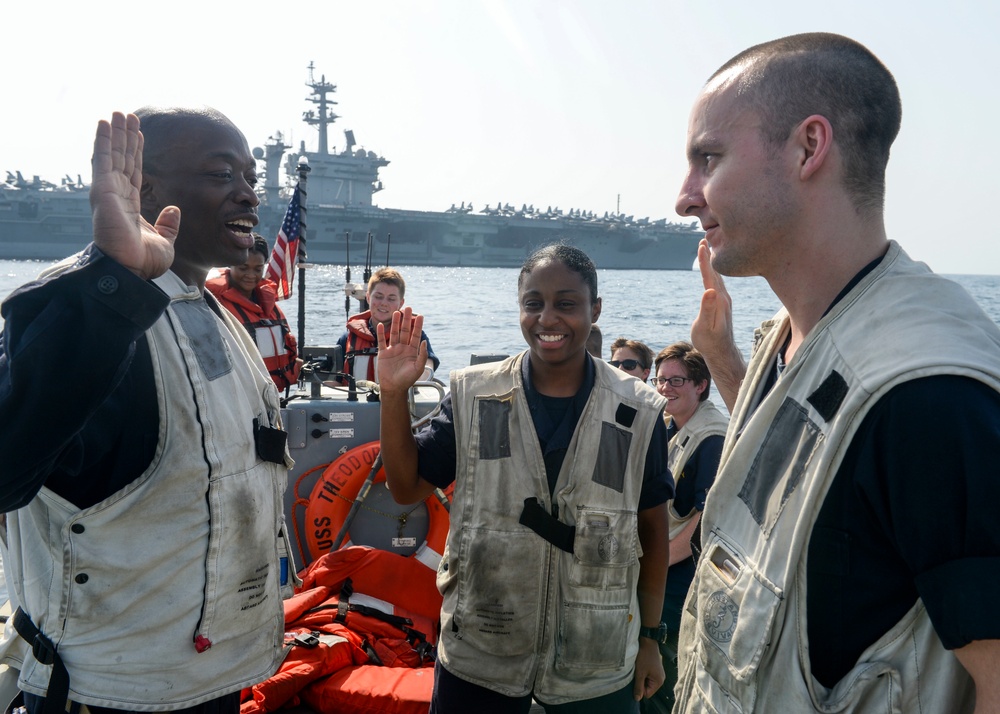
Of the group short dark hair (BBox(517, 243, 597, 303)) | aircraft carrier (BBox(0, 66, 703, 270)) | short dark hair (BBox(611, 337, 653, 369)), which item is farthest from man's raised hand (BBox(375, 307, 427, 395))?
aircraft carrier (BBox(0, 66, 703, 270))

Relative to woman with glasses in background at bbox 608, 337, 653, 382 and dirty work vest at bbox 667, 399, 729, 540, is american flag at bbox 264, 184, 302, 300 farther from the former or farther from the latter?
dirty work vest at bbox 667, 399, 729, 540

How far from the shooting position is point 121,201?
137 centimetres

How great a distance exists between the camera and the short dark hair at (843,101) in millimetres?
1314

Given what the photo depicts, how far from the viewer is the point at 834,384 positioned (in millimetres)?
1208

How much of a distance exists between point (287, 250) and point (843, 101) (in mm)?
8720

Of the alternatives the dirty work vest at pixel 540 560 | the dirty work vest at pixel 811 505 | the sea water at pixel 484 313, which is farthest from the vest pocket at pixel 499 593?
the sea water at pixel 484 313

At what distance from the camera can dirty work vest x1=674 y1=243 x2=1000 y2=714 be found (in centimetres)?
110

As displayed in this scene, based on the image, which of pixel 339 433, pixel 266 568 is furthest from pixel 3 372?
pixel 339 433

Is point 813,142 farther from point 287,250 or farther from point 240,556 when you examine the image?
point 287,250

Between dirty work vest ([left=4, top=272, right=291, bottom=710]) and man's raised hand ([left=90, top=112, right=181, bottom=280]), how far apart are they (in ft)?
0.99

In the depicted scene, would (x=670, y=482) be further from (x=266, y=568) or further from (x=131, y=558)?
(x=131, y=558)

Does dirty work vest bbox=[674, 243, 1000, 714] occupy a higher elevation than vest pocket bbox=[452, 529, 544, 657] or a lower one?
higher

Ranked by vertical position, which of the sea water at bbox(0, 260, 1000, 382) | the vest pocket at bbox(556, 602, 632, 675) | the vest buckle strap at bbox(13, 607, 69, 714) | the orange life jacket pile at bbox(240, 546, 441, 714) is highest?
the vest buckle strap at bbox(13, 607, 69, 714)

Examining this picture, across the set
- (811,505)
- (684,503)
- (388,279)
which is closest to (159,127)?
(811,505)
